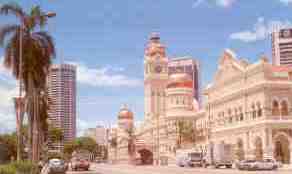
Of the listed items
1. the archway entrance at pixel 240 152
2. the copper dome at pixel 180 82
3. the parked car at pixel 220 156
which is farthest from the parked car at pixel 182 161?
the copper dome at pixel 180 82

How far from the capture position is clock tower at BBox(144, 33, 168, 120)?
148750 millimetres

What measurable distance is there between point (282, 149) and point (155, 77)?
76902 mm

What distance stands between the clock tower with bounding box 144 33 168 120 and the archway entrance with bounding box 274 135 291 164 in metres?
74.4

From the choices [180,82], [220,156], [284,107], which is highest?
[180,82]

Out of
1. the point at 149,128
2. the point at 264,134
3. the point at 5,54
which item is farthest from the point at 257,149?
the point at 149,128

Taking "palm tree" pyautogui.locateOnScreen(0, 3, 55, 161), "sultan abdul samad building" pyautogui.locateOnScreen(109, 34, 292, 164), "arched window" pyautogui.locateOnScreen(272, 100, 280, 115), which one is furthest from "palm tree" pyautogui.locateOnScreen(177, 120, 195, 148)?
"palm tree" pyautogui.locateOnScreen(0, 3, 55, 161)

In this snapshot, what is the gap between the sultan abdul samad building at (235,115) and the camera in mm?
73062

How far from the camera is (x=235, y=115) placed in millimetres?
84000

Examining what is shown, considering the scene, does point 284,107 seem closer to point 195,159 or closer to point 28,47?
point 195,159

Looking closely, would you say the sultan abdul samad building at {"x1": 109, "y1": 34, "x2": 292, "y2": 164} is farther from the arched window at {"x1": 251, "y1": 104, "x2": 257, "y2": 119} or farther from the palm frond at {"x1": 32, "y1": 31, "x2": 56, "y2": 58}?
the palm frond at {"x1": 32, "y1": 31, "x2": 56, "y2": 58}

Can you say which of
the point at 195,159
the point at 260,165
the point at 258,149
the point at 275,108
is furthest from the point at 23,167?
the point at 275,108

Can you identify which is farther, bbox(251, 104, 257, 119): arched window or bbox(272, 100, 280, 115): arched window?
bbox(251, 104, 257, 119): arched window

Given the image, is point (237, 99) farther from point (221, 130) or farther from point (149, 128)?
point (149, 128)

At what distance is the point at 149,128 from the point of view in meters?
139
